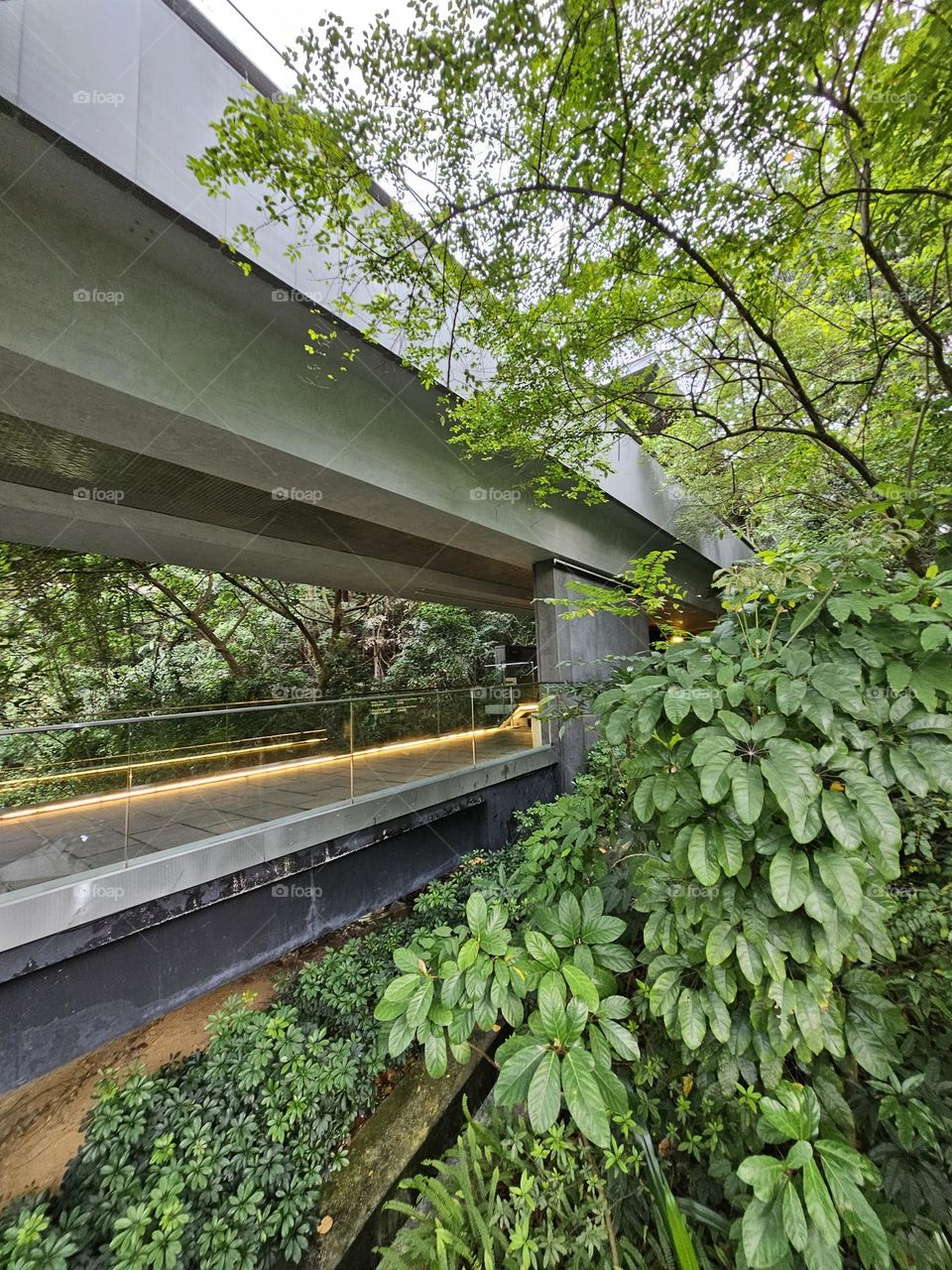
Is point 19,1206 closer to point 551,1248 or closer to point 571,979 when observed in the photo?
point 551,1248

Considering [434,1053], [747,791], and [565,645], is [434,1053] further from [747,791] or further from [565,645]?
[565,645]

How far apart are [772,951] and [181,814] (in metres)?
3.61

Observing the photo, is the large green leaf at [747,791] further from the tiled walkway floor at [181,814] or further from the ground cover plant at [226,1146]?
the tiled walkway floor at [181,814]

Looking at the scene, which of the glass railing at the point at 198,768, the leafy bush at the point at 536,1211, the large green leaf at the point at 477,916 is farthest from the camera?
the glass railing at the point at 198,768

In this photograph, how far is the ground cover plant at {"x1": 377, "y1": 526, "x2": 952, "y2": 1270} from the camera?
4.10ft

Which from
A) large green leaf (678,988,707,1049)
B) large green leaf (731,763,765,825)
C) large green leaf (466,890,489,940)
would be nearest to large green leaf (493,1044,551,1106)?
large green leaf (466,890,489,940)

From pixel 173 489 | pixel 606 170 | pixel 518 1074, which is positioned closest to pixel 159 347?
pixel 173 489

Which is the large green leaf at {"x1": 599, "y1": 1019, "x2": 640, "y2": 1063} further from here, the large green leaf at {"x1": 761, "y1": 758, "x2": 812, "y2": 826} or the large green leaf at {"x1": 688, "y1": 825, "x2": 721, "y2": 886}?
the large green leaf at {"x1": 761, "y1": 758, "x2": 812, "y2": 826}

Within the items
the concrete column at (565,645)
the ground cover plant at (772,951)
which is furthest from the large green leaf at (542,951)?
the concrete column at (565,645)

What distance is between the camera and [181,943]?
2988 mm

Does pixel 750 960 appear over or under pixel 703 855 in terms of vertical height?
under

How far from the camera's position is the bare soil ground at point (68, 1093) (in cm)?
299

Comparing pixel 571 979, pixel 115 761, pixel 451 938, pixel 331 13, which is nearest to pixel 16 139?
pixel 331 13

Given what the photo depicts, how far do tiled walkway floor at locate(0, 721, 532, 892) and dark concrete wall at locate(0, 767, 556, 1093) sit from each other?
0.36 metres
